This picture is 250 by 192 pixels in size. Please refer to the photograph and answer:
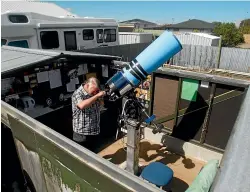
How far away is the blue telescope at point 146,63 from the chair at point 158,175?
3.65ft

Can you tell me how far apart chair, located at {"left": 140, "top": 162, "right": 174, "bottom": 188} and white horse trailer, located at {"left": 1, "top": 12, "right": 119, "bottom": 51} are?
5.96 m

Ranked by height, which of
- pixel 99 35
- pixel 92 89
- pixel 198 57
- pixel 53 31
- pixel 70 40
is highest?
pixel 53 31

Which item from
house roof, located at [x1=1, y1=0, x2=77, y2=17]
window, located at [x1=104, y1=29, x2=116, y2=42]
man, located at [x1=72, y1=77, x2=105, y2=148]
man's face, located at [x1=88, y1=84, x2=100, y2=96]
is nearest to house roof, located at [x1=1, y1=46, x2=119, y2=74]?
man, located at [x1=72, y1=77, x2=105, y2=148]

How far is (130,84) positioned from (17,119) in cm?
143

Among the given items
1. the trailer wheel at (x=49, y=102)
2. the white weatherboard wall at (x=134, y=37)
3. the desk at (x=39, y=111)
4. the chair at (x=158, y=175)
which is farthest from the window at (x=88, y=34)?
the chair at (x=158, y=175)

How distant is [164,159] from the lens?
3951mm

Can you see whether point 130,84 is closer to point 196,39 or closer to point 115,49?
point 115,49

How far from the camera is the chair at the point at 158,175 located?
2.76m

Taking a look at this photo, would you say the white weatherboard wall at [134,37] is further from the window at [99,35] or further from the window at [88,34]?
the window at [88,34]

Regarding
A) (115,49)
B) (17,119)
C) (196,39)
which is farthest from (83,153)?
(196,39)

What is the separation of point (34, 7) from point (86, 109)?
8.28 metres

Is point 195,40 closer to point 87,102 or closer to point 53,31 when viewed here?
point 53,31

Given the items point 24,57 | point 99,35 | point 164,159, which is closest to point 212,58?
point 99,35

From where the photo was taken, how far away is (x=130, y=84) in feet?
9.51
